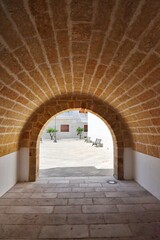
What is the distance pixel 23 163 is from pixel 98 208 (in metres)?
2.51

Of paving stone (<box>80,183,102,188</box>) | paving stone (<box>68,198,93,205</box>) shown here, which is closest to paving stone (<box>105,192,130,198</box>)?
paving stone (<box>68,198,93,205</box>)

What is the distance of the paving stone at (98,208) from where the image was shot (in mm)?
2999

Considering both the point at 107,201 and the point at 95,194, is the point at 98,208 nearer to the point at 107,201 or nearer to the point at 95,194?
the point at 107,201

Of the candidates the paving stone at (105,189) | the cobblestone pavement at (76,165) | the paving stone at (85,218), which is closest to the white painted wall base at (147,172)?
the paving stone at (105,189)

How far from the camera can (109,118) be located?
5008 mm

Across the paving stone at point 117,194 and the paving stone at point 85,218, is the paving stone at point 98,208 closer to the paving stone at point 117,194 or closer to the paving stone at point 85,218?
the paving stone at point 85,218

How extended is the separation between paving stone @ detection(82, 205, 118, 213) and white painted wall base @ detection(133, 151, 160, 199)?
1.01 m

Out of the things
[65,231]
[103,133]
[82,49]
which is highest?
[82,49]

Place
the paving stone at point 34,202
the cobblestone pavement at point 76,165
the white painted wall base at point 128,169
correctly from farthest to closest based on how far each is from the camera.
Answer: the cobblestone pavement at point 76,165 < the white painted wall base at point 128,169 < the paving stone at point 34,202

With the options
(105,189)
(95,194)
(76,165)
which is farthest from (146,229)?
(76,165)

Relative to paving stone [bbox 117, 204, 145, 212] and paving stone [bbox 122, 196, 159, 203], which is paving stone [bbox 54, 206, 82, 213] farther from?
paving stone [bbox 122, 196, 159, 203]

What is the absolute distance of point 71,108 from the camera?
16.3 feet

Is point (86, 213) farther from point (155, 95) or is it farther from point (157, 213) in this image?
point (155, 95)

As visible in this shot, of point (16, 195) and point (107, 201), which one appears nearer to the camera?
point (107, 201)
